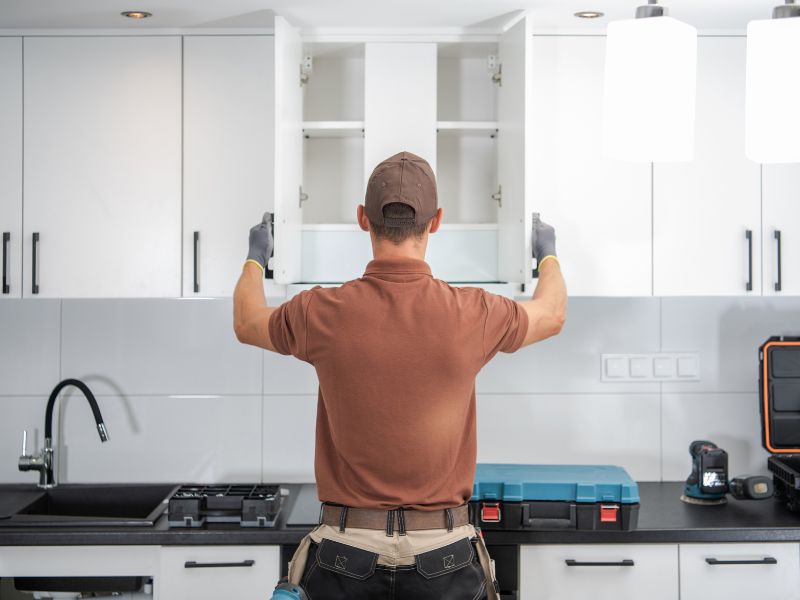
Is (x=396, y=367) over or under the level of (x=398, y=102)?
under

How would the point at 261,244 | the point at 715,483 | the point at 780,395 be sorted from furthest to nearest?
the point at 780,395
the point at 715,483
the point at 261,244

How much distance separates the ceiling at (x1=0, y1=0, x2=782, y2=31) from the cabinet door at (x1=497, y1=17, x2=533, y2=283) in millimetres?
96

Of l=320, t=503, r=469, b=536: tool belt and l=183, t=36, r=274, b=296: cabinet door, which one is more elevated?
l=183, t=36, r=274, b=296: cabinet door

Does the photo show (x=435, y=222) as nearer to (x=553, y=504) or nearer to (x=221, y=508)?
(x=553, y=504)

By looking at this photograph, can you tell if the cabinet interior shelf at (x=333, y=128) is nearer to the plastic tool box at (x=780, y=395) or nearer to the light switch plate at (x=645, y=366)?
the light switch plate at (x=645, y=366)

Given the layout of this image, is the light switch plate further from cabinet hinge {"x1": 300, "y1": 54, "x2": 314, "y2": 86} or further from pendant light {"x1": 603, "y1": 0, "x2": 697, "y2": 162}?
pendant light {"x1": 603, "y1": 0, "x2": 697, "y2": 162}

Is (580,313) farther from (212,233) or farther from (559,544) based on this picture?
(212,233)

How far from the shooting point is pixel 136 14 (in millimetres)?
2357

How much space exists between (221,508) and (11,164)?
1145 millimetres

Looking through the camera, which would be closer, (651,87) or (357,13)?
(651,87)

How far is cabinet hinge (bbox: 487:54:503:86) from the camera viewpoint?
2.51 metres

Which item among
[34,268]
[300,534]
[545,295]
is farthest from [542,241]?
[34,268]

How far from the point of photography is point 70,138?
→ 249 centimetres

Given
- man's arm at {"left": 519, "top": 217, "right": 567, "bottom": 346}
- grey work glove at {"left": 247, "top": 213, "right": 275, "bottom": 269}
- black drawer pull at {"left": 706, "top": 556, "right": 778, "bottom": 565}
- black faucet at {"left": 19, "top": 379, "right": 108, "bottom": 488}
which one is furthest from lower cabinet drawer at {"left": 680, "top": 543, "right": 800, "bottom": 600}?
black faucet at {"left": 19, "top": 379, "right": 108, "bottom": 488}
